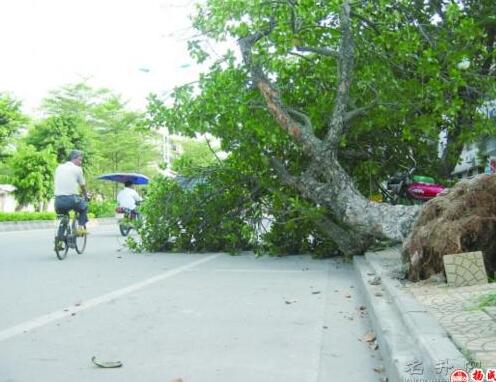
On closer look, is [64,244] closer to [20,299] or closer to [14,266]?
[14,266]

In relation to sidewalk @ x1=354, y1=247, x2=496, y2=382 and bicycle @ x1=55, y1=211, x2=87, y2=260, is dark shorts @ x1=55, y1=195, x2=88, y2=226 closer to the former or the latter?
bicycle @ x1=55, y1=211, x2=87, y2=260

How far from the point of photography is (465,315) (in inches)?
184

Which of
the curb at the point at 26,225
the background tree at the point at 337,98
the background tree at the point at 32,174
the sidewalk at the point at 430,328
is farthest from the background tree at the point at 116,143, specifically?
the sidewalk at the point at 430,328

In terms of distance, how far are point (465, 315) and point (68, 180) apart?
29.0ft

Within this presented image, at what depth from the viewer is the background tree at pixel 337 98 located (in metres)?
10.5

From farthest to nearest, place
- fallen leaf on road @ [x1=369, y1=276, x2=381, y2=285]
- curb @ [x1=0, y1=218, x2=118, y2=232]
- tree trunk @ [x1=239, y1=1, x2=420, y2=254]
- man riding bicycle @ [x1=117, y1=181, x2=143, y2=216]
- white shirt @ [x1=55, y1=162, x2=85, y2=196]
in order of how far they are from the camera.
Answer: curb @ [x1=0, y1=218, x2=118, y2=232] < man riding bicycle @ [x1=117, y1=181, x2=143, y2=216] < white shirt @ [x1=55, y1=162, x2=85, y2=196] < tree trunk @ [x1=239, y1=1, x2=420, y2=254] < fallen leaf on road @ [x1=369, y1=276, x2=381, y2=285]

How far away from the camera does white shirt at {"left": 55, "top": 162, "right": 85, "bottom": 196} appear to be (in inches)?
471

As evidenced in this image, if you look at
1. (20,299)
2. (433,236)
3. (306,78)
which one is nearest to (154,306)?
(20,299)

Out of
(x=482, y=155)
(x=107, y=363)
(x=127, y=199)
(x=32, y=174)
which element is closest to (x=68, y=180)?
(x=107, y=363)

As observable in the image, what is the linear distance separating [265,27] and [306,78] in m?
1.82

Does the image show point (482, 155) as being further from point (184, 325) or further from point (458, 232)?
point (184, 325)

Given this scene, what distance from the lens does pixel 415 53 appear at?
11.5m

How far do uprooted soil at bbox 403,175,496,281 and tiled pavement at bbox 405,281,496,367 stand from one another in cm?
37

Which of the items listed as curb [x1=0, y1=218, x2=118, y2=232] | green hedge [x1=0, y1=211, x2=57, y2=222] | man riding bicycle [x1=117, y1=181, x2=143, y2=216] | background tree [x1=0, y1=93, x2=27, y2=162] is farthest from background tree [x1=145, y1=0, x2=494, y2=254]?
background tree [x1=0, y1=93, x2=27, y2=162]
